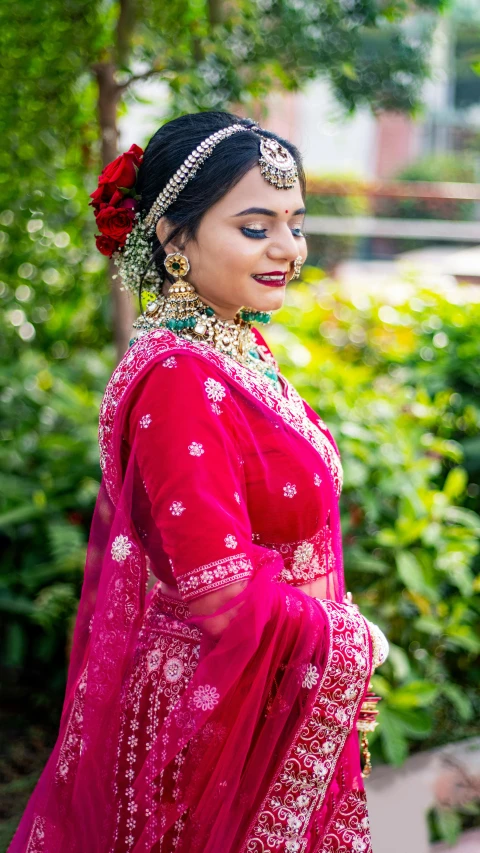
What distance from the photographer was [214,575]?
1.40 meters

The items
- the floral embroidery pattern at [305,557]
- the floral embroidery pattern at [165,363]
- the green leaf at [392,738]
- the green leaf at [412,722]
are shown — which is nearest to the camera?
the floral embroidery pattern at [165,363]

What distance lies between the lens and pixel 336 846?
1573mm

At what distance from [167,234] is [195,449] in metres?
0.44

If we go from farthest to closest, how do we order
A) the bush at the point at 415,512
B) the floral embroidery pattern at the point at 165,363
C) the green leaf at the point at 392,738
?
1. the bush at the point at 415,512
2. the green leaf at the point at 392,738
3. the floral embroidery pattern at the point at 165,363

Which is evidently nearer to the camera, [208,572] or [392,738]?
[208,572]

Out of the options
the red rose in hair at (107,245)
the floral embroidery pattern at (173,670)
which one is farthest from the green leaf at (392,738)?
the red rose in hair at (107,245)

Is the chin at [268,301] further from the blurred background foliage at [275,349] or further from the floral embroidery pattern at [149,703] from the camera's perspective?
the blurred background foliage at [275,349]

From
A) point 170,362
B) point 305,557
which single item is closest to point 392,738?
point 305,557

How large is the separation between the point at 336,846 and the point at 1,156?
2.22 metres

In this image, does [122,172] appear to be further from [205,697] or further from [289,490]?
[205,697]

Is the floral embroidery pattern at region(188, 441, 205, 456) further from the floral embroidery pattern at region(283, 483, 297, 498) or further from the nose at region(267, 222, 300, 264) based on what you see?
the nose at region(267, 222, 300, 264)

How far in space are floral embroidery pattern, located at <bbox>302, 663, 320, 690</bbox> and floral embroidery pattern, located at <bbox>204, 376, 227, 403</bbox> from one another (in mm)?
455

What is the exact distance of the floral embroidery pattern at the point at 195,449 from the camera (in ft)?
4.63

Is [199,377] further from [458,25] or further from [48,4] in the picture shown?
[458,25]
